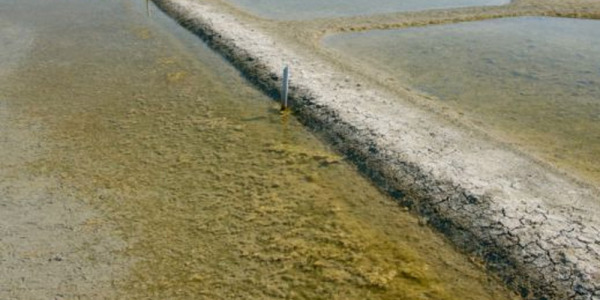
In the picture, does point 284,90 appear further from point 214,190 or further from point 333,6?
point 333,6

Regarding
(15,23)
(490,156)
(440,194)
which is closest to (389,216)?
(440,194)

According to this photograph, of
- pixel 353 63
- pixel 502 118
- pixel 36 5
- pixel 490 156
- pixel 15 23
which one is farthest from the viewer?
pixel 36 5

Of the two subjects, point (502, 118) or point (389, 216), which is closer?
point (389, 216)

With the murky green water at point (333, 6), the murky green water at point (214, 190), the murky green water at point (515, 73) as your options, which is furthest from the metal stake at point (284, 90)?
the murky green water at point (333, 6)

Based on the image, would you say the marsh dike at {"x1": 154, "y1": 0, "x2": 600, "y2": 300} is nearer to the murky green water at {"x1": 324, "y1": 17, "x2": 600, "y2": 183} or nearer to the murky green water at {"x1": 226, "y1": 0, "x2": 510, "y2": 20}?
the murky green water at {"x1": 324, "y1": 17, "x2": 600, "y2": 183}

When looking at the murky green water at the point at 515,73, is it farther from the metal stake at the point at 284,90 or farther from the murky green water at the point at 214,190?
the murky green water at the point at 214,190

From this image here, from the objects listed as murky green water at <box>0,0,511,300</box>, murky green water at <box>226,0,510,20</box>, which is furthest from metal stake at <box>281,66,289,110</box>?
murky green water at <box>226,0,510,20</box>

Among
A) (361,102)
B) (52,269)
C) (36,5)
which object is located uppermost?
(36,5)

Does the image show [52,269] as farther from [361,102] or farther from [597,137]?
[597,137]
